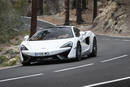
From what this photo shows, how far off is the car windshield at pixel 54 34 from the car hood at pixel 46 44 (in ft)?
2.16

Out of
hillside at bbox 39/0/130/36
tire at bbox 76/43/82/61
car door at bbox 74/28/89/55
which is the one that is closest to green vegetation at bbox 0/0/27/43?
hillside at bbox 39/0/130/36

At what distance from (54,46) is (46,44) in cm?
31

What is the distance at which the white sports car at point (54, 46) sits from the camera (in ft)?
49.9

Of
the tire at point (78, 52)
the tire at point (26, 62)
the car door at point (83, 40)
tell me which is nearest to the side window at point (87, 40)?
the car door at point (83, 40)

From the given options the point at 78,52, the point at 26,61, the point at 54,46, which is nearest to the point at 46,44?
the point at 54,46

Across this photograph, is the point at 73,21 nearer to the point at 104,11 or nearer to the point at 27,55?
the point at 104,11

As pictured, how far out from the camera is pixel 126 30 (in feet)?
148

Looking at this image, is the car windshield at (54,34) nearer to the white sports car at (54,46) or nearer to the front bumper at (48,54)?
the white sports car at (54,46)

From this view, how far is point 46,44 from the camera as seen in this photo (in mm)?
15438

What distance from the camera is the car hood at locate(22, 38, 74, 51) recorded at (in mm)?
15235

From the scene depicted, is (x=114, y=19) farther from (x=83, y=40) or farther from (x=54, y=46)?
(x=54, y=46)

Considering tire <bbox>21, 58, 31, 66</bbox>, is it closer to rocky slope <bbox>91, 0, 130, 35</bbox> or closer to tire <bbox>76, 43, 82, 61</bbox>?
tire <bbox>76, 43, 82, 61</bbox>

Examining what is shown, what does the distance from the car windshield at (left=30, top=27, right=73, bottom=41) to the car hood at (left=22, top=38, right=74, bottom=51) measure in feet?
2.16

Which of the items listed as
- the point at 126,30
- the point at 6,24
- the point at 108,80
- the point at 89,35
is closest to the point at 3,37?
the point at 6,24
